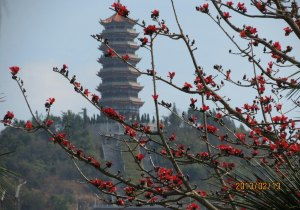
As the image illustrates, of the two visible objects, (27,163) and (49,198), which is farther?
(27,163)

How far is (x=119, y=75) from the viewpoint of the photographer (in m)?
90.0

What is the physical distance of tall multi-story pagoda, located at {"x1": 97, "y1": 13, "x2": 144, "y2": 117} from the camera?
88625 mm

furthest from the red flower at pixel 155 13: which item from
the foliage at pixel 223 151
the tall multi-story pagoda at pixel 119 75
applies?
the tall multi-story pagoda at pixel 119 75

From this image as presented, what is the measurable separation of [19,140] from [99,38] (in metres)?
87.0

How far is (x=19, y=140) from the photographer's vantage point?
91438 millimetres

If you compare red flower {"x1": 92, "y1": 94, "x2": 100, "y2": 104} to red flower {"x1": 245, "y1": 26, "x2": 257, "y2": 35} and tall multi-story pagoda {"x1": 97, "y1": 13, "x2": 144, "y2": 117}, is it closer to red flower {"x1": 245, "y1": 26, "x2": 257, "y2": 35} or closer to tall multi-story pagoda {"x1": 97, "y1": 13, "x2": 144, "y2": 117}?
red flower {"x1": 245, "y1": 26, "x2": 257, "y2": 35}

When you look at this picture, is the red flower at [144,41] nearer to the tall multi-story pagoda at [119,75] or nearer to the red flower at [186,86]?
the red flower at [186,86]

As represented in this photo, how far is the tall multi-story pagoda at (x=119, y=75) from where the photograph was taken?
88625 millimetres

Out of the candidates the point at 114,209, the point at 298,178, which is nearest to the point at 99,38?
the point at 298,178

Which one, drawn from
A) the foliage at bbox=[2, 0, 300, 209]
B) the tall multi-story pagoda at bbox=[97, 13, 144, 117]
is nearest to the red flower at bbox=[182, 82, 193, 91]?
the foliage at bbox=[2, 0, 300, 209]

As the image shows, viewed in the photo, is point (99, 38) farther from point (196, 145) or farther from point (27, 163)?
point (196, 145)

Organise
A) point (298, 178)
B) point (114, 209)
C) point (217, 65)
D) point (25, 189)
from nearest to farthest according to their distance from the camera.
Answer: point (298, 178), point (217, 65), point (114, 209), point (25, 189)

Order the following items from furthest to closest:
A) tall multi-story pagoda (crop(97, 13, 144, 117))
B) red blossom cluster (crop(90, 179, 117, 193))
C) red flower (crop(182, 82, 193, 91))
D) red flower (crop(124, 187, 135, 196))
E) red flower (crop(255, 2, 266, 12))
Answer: tall multi-story pagoda (crop(97, 13, 144, 117)) < red blossom cluster (crop(90, 179, 117, 193)) < red flower (crop(124, 187, 135, 196)) < red flower (crop(182, 82, 193, 91)) < red flower (crop(255, 2, 266, 12))
